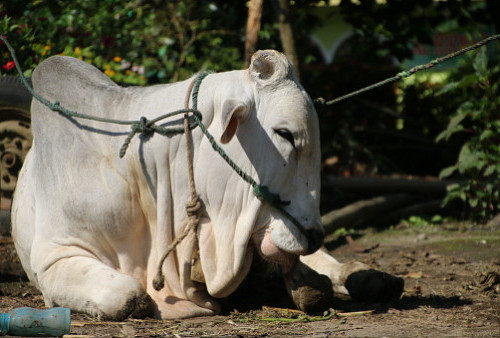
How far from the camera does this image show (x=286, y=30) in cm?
657

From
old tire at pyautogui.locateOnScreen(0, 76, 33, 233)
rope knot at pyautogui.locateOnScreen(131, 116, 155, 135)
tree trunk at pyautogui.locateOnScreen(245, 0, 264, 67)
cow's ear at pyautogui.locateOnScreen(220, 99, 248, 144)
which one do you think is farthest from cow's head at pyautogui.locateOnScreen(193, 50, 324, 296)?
tree trunk at pyautogui.locateOnScreen(245, 0, 264, 67)

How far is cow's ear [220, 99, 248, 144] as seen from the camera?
11.1 feet

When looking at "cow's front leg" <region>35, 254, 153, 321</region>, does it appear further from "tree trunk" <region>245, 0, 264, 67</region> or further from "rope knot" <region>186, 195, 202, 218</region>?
"tree trunk" <region>245, 0, 264, 67</region>

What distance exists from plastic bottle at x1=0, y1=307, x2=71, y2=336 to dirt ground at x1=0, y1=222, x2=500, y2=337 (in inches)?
2.9

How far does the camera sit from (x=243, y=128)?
3.54m

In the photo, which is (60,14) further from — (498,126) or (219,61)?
(498,126)

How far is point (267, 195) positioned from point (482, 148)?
3.82 metres

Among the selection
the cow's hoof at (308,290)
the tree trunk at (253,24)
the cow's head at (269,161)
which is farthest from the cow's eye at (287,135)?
the tree trunk at (253,24)

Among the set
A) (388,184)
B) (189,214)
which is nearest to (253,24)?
(388,184)

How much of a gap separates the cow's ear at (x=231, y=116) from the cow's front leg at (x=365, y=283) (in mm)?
1088

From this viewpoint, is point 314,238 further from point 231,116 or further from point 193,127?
point 193,127

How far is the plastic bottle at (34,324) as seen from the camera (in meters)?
3.12

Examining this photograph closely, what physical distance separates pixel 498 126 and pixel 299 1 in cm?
217

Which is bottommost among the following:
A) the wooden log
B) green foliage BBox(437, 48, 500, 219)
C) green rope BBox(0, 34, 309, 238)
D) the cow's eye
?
the wooden log
